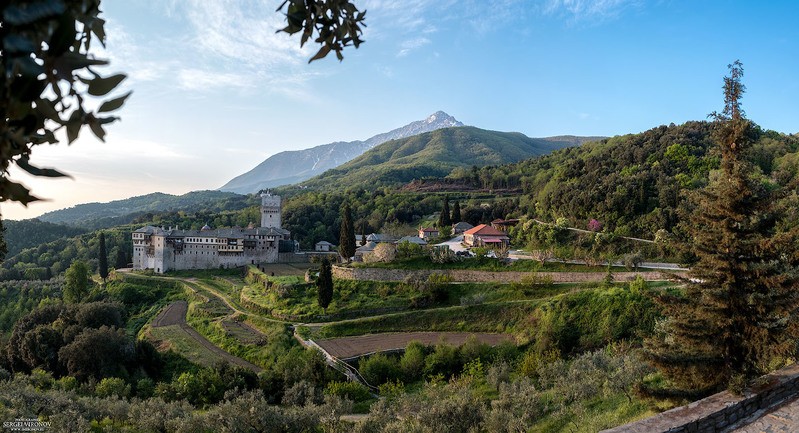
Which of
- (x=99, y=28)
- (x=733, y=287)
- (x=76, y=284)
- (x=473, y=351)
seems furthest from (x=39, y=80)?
(x=76, y=284)

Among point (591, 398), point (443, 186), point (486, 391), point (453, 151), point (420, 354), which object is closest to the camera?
point (591, 398)

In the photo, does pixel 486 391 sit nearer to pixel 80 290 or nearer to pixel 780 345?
pixel 780 345

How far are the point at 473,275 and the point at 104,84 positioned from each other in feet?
98.5

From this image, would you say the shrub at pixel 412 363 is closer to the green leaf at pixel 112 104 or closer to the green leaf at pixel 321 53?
the green leaf at pixel 321 53

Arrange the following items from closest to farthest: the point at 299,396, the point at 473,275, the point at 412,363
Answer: the point at 299,396, the point at 412,363, the point at 473,275

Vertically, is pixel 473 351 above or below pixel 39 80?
below

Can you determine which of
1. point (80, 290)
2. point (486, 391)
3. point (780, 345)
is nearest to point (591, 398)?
point (780, 345)

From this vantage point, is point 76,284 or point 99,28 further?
point 76,284

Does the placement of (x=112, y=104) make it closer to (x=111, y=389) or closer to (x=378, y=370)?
(x=378, y=370)

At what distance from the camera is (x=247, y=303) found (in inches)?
1312

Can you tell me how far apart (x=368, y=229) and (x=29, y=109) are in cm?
6092

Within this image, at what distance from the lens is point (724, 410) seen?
6.32m

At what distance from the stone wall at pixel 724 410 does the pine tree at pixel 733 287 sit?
1.51ft

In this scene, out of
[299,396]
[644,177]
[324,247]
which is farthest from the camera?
[324,247]
